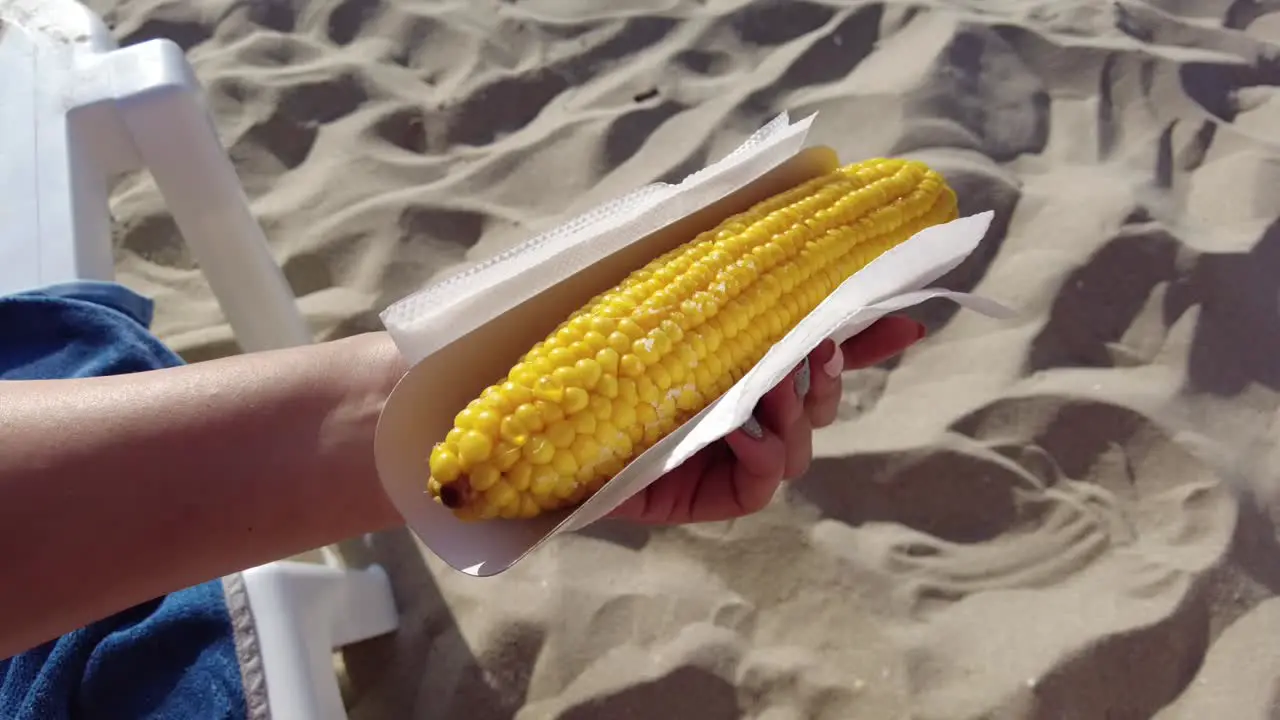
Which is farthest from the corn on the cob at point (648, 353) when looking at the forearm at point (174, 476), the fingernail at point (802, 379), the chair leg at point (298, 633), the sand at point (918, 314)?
the sand at point (918, 314)

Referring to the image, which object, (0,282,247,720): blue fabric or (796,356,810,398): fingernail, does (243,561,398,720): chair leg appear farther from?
(796,356,810,398): fingernail

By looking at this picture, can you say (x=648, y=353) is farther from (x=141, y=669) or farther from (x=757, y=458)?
(x=141, y=669)

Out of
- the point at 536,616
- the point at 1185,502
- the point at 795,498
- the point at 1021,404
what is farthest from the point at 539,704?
the point at 1185,502

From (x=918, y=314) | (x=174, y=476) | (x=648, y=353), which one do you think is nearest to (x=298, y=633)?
(x=174, y=476)

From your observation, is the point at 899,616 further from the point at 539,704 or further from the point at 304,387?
the point at 304,387

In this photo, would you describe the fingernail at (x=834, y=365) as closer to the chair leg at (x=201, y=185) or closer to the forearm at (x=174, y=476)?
the forearm at (x=174, y=476)

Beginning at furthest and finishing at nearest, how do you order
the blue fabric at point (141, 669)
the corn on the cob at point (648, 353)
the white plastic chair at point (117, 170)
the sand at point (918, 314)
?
1. the sand at point (918, 314)
2. the white plastic chair at point (117, 170)
3. the blue fabric at point (141, 669)
4. the corn on the cob at point (648, 353)

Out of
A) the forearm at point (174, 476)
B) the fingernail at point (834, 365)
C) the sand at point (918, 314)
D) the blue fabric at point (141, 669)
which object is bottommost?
the sand at point (918, 314)
